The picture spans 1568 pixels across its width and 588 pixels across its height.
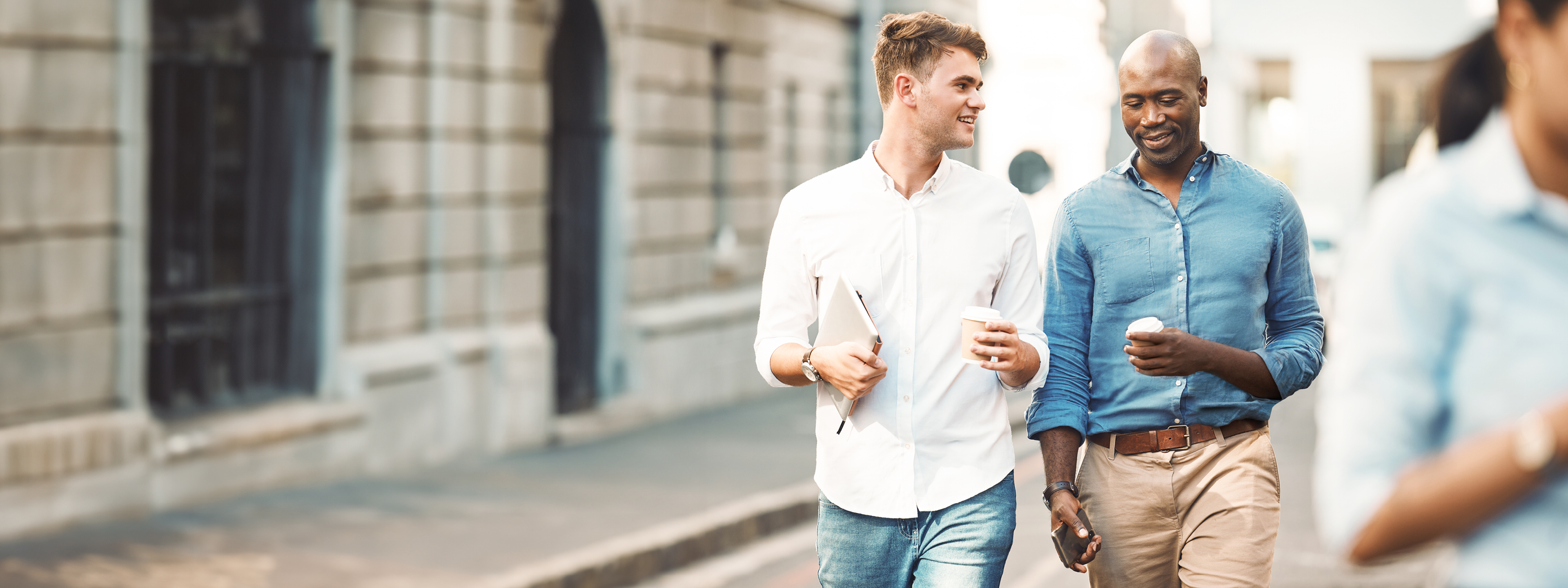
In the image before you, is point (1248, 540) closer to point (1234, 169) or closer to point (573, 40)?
point (1234, 169)

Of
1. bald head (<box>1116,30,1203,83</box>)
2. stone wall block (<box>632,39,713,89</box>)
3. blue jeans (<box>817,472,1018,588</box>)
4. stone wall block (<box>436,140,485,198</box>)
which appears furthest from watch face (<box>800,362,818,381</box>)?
stone wall block (<box>632,39,713,89</box>)

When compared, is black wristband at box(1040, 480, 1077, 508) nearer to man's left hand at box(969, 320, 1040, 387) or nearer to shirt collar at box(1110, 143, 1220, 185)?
man's left hand at box(969, 320, 1040, 387)

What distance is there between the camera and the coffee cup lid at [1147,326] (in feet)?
10.6

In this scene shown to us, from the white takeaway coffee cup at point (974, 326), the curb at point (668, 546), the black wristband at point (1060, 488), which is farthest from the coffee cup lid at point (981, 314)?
the curb at point (668, 546)

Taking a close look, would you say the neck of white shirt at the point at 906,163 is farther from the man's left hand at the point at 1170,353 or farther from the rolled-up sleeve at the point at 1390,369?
the rolled-up sleeve at the point at 1390,369

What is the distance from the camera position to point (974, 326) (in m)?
3.18

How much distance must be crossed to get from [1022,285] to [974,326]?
0.32 m

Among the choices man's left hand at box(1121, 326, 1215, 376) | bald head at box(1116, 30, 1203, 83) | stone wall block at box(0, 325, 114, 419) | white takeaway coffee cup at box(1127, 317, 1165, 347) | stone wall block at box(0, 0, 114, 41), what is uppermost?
stone wall block at box(0, 0, 114, 41)

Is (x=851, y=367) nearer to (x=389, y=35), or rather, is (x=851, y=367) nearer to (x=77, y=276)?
(x=77, y=276)

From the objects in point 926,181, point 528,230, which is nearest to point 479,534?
point 528,230

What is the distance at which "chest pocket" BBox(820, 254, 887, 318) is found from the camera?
11.1ft

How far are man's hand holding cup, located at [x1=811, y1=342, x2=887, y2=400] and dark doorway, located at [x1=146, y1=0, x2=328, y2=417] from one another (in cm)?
628

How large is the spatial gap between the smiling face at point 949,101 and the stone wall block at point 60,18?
18.4ft

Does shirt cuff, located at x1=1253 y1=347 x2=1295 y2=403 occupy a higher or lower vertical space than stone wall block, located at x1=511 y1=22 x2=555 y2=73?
lower
